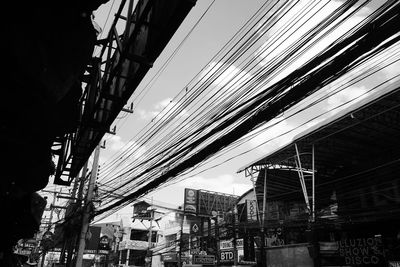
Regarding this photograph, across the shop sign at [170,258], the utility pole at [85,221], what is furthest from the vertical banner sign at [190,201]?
the utility pole at [85,221]

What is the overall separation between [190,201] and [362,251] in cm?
2972

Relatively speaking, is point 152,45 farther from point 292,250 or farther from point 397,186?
point 397,186

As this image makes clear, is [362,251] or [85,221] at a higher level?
[85,221]

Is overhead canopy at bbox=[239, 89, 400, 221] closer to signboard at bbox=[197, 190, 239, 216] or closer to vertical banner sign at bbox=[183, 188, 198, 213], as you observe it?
vertical banner sign at bbox=[183, 188, 198, 213]

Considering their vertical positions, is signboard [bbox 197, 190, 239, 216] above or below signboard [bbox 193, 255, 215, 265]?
above

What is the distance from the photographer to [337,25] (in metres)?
4.32

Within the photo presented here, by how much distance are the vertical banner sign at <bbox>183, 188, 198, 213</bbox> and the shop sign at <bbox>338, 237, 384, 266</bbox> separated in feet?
92.0

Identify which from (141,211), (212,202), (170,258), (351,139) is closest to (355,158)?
(351,139)

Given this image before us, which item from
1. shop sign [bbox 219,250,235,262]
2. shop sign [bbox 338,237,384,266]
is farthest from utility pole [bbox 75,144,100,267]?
shop sign [bbox 338,237,384,266]

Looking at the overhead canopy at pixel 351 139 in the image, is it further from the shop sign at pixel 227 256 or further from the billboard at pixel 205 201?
the billboard at pixel 205 201

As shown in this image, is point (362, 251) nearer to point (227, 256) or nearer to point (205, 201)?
point (227, 256)

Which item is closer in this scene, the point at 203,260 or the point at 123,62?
the point at 123,62

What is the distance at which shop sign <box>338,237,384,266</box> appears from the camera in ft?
37.2

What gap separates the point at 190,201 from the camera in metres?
40.4
